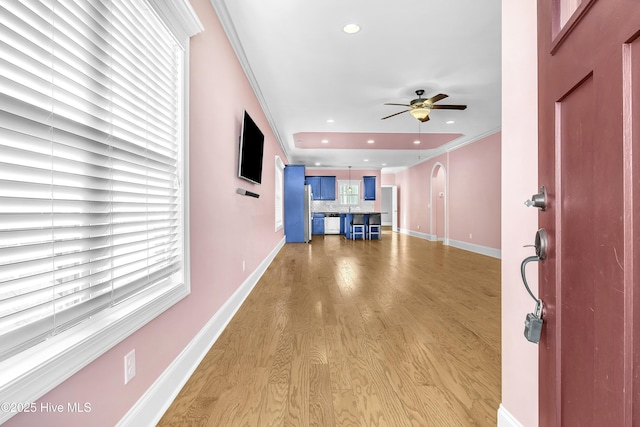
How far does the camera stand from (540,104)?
0.82 meters

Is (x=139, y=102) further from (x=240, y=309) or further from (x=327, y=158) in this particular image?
(x=327, y=158)

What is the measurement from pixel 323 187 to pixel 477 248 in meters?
6.10

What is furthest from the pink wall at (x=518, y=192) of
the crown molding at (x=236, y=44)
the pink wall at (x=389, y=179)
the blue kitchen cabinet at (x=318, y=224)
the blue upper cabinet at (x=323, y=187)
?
the pink wall at (x=389, y=179)

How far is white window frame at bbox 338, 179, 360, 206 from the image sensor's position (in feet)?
38.1

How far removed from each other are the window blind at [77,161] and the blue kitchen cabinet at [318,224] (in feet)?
30.1

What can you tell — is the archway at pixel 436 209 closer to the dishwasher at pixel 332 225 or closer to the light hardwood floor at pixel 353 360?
the dishwasher at pixel 332 225

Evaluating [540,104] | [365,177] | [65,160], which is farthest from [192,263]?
[365,177]

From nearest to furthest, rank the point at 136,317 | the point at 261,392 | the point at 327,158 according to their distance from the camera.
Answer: the point at 136,317 < the point at 261,392 < the point at 327,158

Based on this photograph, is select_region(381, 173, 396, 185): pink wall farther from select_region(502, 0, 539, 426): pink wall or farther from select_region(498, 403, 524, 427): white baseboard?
select_region(498, 403, 524, 427): white baseboard

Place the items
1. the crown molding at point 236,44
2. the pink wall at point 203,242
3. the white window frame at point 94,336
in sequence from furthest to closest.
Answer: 1. the crown molding at point 236,44
2. the pink wall at point 203,242
3. the white window frame at point 94,336

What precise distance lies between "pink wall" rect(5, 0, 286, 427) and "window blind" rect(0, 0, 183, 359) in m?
0.21

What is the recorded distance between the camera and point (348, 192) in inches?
458

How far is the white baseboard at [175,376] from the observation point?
124cm

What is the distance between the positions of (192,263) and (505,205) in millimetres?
1721
